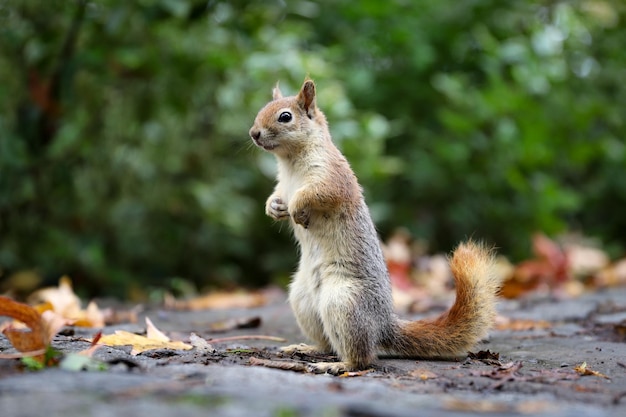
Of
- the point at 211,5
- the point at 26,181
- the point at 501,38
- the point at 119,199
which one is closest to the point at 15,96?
the point at 26,181

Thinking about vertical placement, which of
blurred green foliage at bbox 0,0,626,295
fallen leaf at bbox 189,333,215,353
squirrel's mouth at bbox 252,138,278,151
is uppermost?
blurred green foliage at bbox 0,0,626,295

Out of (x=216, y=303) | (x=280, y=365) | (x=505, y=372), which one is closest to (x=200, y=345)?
(x=280, y=365)

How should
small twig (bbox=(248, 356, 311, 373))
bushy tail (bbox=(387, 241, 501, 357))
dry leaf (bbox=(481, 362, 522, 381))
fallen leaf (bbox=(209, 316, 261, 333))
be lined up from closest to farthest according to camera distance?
1. dry leaf (bbox=(481, 362, 522, 381))
2. small twig (bbox=(248, 356, 311, 373))
3. bushy tail (bbox=(387, 241, 501, 357))
4. fallen leaf (bbox=(209, 316, 261, 333))

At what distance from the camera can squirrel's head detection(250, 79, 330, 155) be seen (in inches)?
127

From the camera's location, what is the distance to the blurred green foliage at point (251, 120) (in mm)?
4875

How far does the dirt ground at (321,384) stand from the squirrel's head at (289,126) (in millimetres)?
876

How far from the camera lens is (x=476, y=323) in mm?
2869

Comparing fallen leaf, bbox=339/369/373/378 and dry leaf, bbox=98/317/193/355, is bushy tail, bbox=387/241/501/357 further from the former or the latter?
dry leaf, bbox=98/317/193/355

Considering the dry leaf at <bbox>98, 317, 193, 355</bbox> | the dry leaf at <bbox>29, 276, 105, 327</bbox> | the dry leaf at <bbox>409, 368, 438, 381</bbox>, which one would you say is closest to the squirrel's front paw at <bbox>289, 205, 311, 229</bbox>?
the dry leaf at <bbox>98, 317, 193, 355</bbox>

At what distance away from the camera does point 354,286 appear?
109 inches

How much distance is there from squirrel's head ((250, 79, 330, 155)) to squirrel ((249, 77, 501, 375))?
17 cm

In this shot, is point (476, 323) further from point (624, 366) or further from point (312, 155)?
point (312, 155)

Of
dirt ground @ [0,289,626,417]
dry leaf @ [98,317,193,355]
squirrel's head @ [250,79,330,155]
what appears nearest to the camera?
dirt ground @ [0,289,626,417]

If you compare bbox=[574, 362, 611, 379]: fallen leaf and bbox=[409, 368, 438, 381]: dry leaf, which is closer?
bbox=[409, 368, 438, 381]: dry leaf
